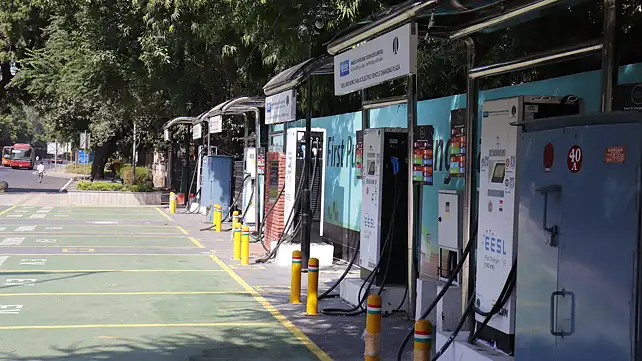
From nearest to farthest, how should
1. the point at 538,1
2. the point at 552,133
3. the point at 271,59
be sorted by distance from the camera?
the point at 552,133 < the point at 538,1 < the point at 271,59

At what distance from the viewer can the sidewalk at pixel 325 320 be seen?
9.27 meters

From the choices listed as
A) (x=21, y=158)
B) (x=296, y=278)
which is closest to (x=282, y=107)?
(x=296, y=278)

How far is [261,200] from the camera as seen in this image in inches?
852

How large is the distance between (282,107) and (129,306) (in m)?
5.39

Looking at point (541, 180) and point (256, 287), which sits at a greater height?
point (541, 180)

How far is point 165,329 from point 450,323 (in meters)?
3.56

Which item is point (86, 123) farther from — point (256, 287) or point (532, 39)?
point (532, 39)

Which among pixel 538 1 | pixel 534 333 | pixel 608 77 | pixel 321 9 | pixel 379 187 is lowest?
pixel 534 333

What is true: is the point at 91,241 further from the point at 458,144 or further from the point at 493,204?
the point at 493,204

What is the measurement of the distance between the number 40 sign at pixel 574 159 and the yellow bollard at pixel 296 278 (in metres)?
6.59

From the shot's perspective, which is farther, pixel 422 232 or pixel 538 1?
pixel 422 232

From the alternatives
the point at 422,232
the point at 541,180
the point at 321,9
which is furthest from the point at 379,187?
the point at 541,180

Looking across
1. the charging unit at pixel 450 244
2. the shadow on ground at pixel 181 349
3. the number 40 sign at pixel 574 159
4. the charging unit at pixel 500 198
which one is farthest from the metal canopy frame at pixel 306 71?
the number 40 sign at pixel 574 159

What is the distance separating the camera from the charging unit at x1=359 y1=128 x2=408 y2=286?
437 inches
